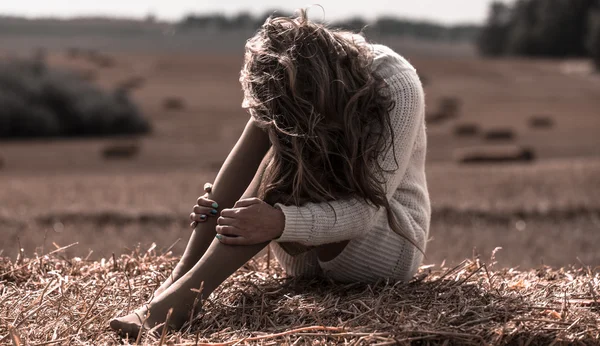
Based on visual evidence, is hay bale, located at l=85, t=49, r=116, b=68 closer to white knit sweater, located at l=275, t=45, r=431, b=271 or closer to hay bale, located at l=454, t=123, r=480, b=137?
hay bale, located at l=454, t=123, r=480, b=137

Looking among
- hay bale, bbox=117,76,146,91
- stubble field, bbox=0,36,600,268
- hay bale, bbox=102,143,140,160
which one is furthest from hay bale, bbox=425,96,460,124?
hay bale, bbox=117,76,146,91

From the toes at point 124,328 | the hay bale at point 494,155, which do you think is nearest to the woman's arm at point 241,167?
the toes at point 124,328

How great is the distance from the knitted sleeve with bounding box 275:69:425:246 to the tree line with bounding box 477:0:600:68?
35.7 m

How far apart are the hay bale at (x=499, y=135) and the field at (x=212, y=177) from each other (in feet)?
0.54

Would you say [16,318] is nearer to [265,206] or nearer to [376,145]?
[265,206]

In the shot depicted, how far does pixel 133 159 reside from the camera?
1323 centimetres

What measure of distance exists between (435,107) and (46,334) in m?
19.4

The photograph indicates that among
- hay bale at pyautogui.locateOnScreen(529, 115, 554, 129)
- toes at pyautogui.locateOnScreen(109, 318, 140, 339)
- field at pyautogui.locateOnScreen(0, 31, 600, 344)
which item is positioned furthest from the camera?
hay bale at pyautogui.locateOnScreen(529, 115, 554, 129)

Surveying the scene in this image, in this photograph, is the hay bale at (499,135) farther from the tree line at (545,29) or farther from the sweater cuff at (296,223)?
the tree line at (545,29)

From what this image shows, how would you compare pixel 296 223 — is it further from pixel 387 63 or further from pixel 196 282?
pixel 387 63

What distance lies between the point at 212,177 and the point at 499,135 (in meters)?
7.72

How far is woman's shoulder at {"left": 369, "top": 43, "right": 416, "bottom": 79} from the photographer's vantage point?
9.75 feet

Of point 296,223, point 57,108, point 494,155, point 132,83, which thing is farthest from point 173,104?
point 296,223

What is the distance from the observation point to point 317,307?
2.67 metres
